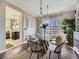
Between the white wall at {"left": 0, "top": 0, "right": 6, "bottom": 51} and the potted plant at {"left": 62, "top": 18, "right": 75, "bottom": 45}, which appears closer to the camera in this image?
the white wall at {"left": 0, "top": 0, "right": 6, "bottom": 51}

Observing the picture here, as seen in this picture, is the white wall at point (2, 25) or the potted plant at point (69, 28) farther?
the potted plant at point (69, 28)

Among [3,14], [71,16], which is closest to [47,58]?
[3,14]

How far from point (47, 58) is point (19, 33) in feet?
16.0

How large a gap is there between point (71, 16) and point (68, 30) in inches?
72.7

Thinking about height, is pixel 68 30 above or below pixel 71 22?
below

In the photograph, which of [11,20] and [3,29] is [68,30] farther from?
[3,29]

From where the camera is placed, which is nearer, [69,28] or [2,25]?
[2,25]

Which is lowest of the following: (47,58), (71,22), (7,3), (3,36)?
(47,58)

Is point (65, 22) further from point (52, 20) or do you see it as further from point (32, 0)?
point (32, 0)

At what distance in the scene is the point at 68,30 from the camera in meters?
11.3

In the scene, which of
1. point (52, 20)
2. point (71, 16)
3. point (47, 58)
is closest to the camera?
point (47, 58)

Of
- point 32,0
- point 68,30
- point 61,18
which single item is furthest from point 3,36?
point 61,18

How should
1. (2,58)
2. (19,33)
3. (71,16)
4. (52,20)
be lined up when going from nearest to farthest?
(2,58) → (19,33) → (71,16) → (52,20)

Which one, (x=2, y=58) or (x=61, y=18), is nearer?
(x=2, y=58)
